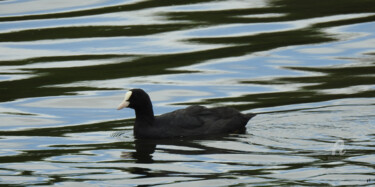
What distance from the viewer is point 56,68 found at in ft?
63.7

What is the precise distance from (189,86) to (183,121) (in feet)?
10.9

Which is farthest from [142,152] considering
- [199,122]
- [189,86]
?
[189,86]

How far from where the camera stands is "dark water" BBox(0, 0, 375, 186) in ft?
39.9

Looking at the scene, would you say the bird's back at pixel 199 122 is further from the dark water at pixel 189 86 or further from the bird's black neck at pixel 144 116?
the dark water at pixel 189 86

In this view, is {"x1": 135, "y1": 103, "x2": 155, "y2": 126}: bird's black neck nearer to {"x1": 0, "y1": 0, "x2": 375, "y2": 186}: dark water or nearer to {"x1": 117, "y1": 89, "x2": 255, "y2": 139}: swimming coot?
{"x1": 117, "y1": 89, "x2": 255, "y2": 139}: swimming coot

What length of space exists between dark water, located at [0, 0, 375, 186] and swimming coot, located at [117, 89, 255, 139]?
0.23 m

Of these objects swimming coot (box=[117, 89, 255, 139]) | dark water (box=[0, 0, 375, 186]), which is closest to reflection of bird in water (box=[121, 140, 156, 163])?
dark water (box=[0, 0, 375, 186])

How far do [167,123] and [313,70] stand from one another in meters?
4.96

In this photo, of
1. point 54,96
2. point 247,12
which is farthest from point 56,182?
point 247,12

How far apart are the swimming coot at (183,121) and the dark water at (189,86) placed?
9.2 inches

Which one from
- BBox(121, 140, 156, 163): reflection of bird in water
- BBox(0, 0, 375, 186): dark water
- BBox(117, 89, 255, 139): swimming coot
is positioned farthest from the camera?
BBox(117, 89, 255, 139): swimming coot

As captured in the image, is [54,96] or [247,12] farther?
[247,12]

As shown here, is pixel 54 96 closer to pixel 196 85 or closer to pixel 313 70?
pixel 196 85

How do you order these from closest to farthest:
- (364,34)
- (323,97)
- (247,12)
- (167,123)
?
1. (167,123)
2. (323,97)
3. (364,34)
4. (247,12)
